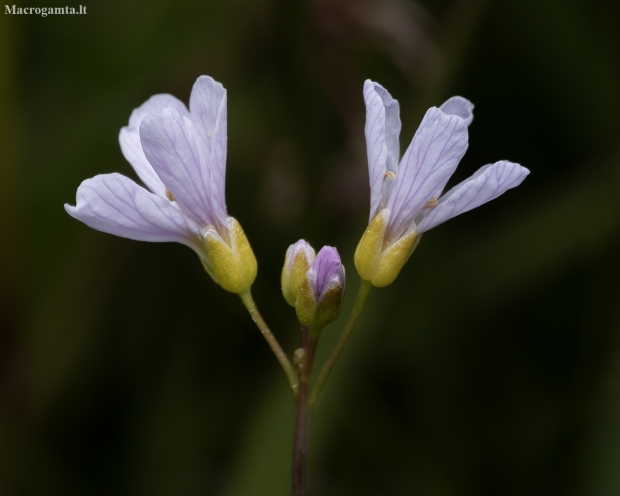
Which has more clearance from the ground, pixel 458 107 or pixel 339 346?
pixel 458 107

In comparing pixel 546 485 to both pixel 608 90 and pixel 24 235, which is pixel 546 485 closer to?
pixel 608 90

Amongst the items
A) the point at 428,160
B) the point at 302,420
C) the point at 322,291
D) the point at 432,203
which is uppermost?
the point at 428,160

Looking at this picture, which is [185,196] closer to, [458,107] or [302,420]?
[302,420]

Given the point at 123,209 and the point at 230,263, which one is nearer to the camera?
the point at 123,209

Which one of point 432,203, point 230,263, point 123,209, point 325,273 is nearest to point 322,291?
point 325,273

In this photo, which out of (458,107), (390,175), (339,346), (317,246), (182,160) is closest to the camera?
(339,346)

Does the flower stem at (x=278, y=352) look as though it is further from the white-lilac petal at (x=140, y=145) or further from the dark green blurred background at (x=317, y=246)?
the dark green blurred background at (x=317, y=246)
